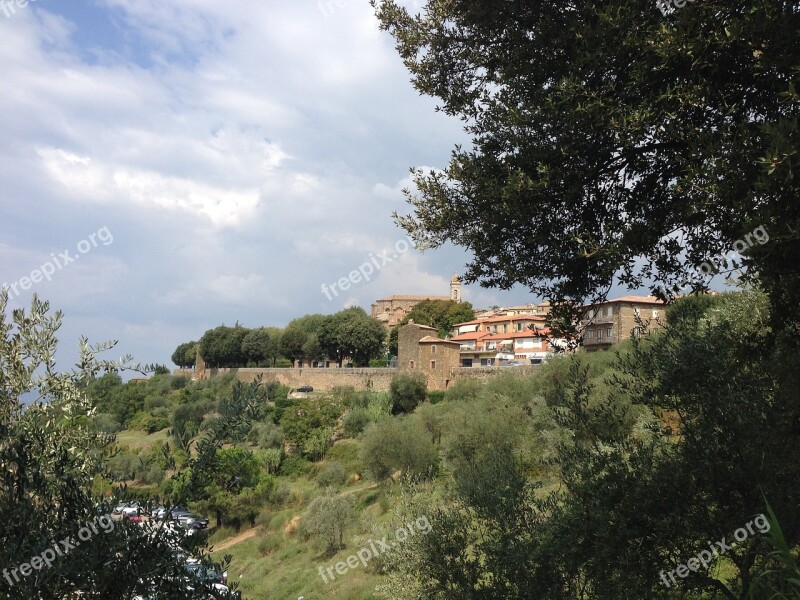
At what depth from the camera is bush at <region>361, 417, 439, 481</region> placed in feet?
112

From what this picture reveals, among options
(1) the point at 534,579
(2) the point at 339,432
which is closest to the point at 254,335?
(2) the point at 339,432

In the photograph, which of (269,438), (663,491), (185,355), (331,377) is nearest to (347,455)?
(269,438)

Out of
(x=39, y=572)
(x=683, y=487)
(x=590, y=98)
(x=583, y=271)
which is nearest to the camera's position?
(x=39, y=572)

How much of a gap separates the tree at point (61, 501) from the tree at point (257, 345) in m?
81.3

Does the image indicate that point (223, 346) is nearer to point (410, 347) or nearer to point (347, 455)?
point (410, 347)

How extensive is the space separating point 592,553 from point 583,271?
10.3ft

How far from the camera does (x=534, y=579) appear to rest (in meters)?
7.62

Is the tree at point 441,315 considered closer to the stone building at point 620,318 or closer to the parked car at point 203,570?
the stone building at point 620,318

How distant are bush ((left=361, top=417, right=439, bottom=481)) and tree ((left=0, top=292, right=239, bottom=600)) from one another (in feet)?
98.8

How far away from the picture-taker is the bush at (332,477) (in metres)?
40.0

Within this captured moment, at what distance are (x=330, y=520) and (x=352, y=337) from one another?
4606 centimetres

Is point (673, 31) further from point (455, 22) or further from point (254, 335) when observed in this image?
point (254, 335)

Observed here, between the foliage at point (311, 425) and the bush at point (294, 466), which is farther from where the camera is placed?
the foliage at point (311, 425)

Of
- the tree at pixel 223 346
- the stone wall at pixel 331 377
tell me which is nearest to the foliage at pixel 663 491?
the stone wall at pixel 331 377
